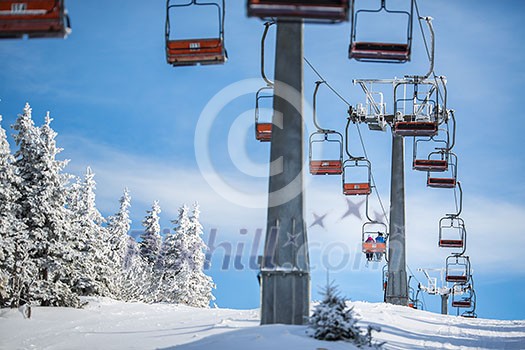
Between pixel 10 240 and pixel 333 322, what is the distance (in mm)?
19274

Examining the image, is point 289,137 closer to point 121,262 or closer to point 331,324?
point 331,324

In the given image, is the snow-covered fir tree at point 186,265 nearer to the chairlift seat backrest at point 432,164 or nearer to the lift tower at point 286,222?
the chairlift seat backrest at point 432,164

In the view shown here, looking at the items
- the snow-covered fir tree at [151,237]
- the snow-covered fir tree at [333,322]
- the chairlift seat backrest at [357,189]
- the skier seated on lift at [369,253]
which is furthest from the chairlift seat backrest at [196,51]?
the snow-covered fir tree at [151,237]

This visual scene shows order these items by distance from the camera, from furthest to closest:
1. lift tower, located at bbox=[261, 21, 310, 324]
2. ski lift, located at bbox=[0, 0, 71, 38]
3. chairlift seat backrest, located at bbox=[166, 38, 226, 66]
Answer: chairlift seat backrest, located at bbox=[166, 38, 226, 66]
lift tower, located at bbox=[261, 21, 310, 324]
ski lift, located at bbox=[0, 0, 71, 38]

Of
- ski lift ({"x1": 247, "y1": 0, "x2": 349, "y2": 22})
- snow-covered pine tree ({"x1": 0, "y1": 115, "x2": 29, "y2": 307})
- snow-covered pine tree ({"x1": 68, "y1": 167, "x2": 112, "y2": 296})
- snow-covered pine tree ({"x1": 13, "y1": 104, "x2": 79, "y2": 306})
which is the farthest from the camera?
snow-covered pine tree ({"x1": 68, "y1": 167, "x2": 112, "y2": 296})

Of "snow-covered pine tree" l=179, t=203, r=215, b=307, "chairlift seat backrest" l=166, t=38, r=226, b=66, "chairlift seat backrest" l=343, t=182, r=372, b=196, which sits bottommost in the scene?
"snow-covered pine tree" l=179, t=203, r=215, b=307

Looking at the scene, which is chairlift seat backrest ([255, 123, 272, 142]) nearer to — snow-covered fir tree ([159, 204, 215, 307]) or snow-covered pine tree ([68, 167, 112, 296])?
snow-covered pine tree ([68, 167, 112, 296])

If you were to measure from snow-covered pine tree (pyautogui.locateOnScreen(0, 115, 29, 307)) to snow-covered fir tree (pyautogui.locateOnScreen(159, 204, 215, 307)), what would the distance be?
24522 mm

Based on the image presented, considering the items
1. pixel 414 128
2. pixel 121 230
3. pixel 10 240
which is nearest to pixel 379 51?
pixel 414 128

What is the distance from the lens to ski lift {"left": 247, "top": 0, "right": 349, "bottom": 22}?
11391mm

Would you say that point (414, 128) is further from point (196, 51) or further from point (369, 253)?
point (196, 51)

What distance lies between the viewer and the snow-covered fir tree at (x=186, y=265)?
2119 inches

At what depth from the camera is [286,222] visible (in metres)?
15.0

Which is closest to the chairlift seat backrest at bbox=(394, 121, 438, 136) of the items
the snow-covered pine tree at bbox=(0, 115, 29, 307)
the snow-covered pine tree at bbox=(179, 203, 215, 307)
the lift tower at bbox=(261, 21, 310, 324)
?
the lift tower at bbox=(261, 21, 310, 324)
